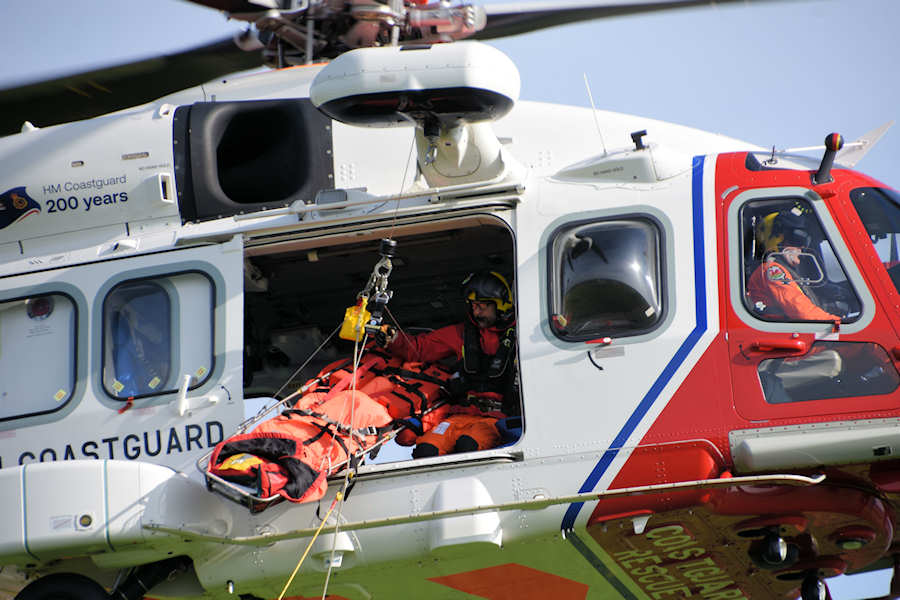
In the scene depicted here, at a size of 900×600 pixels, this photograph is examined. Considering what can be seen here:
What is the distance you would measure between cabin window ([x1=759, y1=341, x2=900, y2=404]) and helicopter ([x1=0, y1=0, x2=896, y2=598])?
0.01 metres

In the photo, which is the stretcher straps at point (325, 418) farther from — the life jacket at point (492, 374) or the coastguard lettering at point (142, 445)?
the life jacket at point (492, 374)

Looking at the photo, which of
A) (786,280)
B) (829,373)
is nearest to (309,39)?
(786,280)

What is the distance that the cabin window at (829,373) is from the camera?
4.89m

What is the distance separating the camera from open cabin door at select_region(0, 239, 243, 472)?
5648 mm

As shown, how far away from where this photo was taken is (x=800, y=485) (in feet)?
15.9

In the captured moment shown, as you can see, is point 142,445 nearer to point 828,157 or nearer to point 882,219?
point 828,157

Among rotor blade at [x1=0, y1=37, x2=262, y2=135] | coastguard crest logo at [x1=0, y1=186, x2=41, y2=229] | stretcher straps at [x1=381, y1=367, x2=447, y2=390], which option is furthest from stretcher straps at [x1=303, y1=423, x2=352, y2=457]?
rotor blade at [x1=0, y1=37, x2=262, y2=135]

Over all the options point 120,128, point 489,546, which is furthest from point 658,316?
point 120,128

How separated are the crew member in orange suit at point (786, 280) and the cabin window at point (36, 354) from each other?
12.0ft

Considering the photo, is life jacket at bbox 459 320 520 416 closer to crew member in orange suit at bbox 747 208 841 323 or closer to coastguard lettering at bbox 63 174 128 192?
crew member in orange suit at bbox 747 208 841 323

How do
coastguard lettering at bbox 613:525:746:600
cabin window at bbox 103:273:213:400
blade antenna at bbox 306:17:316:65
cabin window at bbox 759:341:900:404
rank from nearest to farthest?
cabin window at bbox 759:341:900:404 → coastguard lettering at bbox 613:525:746:600 → cabin window at bbox 103:273:213:400 → blade antenna at bbox 306:17:316:65

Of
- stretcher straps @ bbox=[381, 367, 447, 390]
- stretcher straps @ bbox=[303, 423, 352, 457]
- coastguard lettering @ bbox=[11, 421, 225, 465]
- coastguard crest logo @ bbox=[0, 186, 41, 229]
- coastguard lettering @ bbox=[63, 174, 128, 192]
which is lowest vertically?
coastguard lettering @ bbox=[11, 421, 225, 465]

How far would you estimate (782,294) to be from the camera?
513 centimetres

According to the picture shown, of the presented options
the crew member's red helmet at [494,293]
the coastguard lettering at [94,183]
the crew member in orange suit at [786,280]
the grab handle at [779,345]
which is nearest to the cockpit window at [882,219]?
the crew member in orange suit at [786,280]
